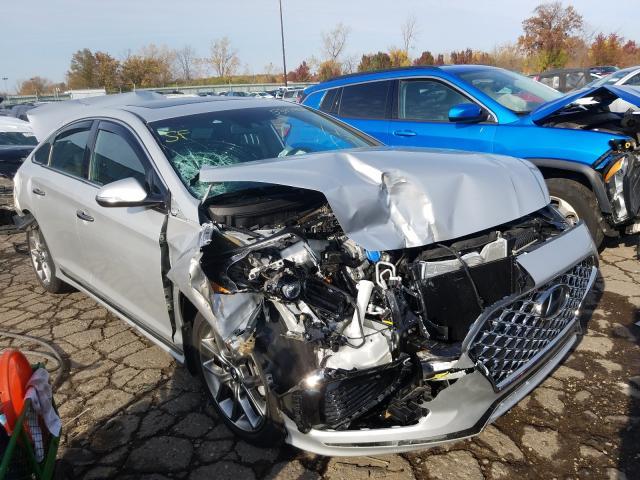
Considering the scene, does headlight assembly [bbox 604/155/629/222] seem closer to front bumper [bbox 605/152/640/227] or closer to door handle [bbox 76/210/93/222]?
front bumper [bbox 605/152/640/227]

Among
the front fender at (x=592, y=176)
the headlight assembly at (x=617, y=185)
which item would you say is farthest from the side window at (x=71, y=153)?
the headlight assembly at (x=617, y=185)

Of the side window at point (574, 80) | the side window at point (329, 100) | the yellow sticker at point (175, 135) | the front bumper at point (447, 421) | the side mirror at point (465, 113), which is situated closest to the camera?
the front bumper at point (447, 421)

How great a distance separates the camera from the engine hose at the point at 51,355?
11.1ft

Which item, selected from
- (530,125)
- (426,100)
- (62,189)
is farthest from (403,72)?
(62,189)

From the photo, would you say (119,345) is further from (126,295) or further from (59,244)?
(59,244)

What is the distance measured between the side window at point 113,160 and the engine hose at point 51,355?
1.33m

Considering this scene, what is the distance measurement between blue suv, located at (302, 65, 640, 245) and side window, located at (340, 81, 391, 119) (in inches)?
0.5

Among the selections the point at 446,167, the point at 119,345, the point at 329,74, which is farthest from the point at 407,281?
the point at 329,74

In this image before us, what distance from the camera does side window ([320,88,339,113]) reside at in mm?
6523

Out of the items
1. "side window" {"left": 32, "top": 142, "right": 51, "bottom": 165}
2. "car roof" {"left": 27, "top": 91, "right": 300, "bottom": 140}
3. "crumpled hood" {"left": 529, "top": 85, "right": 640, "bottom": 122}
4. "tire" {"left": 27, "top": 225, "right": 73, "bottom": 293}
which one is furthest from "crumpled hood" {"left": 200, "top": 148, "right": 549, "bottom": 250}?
"tire" {"left": 27, "top": 225, "right": 73, "bottom": 293}

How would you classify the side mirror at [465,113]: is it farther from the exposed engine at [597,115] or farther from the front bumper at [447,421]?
the front bumper at [447,421]

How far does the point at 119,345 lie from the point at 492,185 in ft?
9.69

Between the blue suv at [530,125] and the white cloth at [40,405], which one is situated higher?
the blue suv at [530,125]

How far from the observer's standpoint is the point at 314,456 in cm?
251
